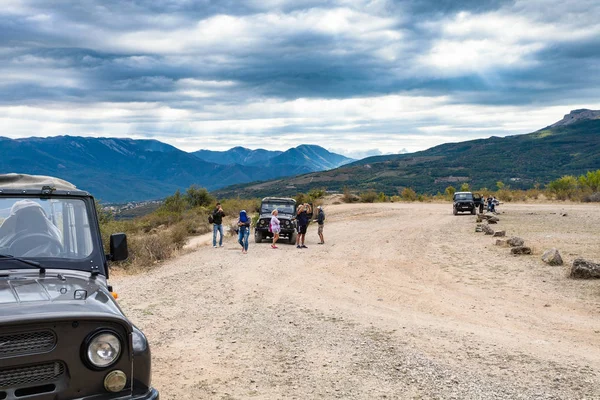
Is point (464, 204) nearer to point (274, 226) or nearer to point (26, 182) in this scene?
point (274, 226)

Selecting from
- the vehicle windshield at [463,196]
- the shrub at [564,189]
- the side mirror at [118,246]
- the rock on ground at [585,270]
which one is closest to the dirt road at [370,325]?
the rock on ground at [585,270]

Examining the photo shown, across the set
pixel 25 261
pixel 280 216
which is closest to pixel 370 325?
pixel 25 261

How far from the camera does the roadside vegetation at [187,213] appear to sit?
19.3 metres

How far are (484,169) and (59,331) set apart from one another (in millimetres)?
145074

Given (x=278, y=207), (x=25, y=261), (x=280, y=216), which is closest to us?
(x=25, y=261)

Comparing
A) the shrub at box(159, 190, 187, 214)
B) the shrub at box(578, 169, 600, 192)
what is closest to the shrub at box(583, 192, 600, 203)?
the shrub at box(578, 169, 600, 192)

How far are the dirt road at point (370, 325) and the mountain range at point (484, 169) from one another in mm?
101507

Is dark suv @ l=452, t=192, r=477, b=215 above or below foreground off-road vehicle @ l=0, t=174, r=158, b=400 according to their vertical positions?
below

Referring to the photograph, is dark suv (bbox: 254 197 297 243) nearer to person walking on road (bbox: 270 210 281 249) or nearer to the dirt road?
person walking on road (bbox: 270 210 281 249)

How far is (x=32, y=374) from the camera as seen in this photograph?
3592mm

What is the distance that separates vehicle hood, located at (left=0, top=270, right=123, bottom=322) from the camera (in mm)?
3602

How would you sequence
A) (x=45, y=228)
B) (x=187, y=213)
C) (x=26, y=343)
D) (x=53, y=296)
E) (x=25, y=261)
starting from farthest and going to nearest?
(x=187, y=213)
(x=45, y=228)
(x=25, y=261)
(x=53, y=296)
(x=26, y=343)

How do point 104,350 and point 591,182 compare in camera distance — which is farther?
point 591,182

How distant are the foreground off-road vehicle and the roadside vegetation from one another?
12.2 metres
